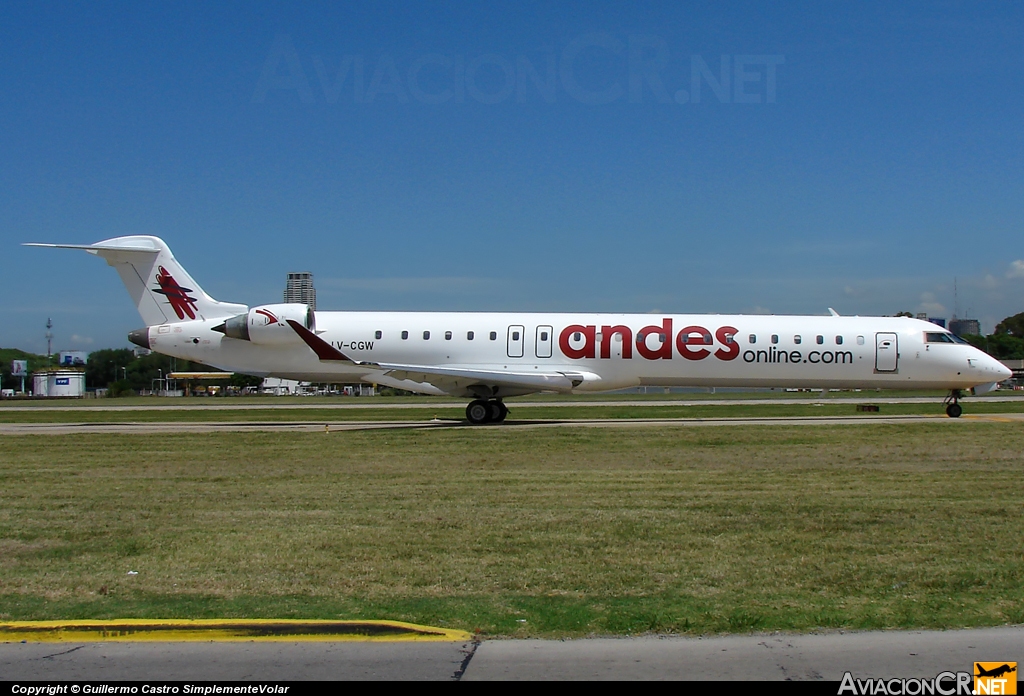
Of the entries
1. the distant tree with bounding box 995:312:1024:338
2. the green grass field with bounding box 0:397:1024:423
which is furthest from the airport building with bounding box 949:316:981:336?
the green grass field with bounding box 0:397:1024:423

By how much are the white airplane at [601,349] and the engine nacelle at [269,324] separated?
0.04 metres

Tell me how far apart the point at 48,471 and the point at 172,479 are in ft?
9.31

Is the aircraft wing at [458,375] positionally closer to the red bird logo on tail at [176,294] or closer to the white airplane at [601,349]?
the white airplane at [601,349]

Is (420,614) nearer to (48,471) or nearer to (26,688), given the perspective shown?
(26,688)

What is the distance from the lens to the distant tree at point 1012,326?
526ft

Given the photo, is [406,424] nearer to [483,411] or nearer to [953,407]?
[483,411]

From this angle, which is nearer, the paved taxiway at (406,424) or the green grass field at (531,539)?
the green grass field at (531,539)

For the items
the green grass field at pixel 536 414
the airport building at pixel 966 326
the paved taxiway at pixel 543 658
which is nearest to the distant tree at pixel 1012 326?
the airport building at pixel 966 326

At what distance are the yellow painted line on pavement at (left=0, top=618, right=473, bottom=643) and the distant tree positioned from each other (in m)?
176

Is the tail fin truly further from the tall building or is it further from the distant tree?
the distant tree

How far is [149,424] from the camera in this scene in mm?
28500

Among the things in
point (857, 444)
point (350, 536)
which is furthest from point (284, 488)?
point (857, 444)

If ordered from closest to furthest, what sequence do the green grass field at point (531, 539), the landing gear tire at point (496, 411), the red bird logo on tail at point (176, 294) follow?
1. the green grass field at point (531, 539)
2. the landing gear tire at point (496, 411)
3. the red bird logo on tail at point (176, 294)

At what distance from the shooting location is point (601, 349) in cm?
2736
